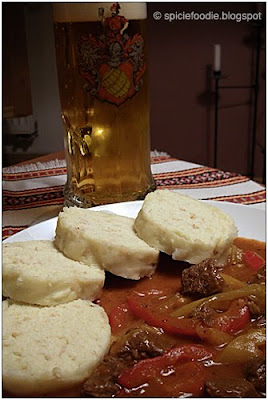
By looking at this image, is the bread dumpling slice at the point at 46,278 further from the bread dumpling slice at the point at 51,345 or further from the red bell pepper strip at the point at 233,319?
the red bell pepper strip at the point at 233,319

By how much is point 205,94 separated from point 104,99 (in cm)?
364

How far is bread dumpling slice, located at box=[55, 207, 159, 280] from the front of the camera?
1733 mm

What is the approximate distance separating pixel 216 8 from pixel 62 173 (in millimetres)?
3068

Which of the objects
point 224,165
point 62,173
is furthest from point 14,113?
point 62,173

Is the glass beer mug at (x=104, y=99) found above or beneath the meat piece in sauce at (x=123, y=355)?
above

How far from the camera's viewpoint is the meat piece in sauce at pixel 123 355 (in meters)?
1.24

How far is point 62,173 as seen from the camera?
322cm

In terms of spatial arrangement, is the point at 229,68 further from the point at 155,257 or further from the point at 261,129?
the point at 155,257

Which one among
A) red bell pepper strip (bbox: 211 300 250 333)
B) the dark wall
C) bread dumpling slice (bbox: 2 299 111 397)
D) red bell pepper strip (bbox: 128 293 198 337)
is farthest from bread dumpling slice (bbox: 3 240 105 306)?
the dark wall

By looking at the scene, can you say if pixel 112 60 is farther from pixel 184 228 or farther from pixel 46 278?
pixel 46 278

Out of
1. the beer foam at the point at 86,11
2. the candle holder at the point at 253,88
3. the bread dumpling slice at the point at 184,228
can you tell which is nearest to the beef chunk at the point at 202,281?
the bread dumpling slice at the point at 184,228

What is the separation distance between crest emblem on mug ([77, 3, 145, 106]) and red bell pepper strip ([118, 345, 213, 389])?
1.22 meters

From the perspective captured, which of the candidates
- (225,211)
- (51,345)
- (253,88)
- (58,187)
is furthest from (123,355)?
(253,88)

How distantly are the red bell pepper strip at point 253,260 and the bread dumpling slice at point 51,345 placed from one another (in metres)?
0.59
